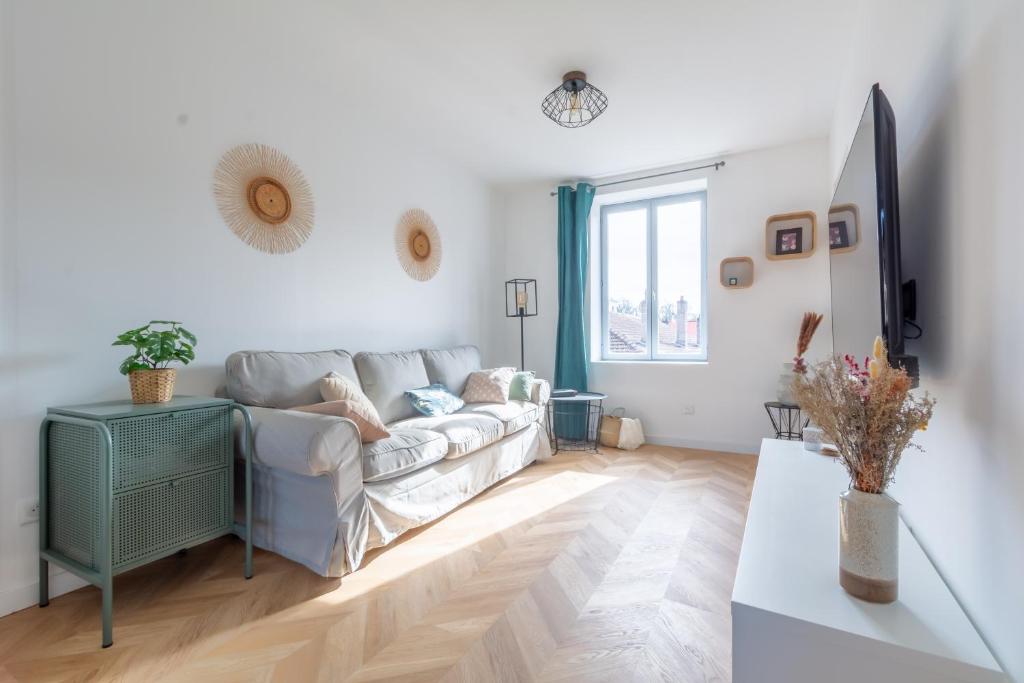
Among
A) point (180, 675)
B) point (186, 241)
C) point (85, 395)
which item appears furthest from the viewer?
Answer: point (186, 241)

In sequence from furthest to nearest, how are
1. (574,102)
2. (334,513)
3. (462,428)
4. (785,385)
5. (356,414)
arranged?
1. (785,385)
2. (574,102)
3. (462,428)
4. (356,414)
5. (334,513)

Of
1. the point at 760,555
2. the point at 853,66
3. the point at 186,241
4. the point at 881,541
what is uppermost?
the point at 853,66

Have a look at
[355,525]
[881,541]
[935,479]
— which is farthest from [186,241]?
[935,479]

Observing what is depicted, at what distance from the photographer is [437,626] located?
1612mm

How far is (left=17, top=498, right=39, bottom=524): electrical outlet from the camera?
172 cm

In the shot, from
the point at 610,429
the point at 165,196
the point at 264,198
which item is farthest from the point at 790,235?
the point at 165,196

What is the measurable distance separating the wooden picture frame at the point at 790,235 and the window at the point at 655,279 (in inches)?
22.3

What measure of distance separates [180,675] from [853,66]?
151 inches

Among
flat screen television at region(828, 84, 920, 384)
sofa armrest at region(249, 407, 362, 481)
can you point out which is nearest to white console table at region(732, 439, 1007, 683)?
flat screen television at region(828, 84, 920, 384)

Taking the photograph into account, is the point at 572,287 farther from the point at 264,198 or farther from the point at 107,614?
the point at 107,614

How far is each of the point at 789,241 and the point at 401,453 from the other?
3417 mm

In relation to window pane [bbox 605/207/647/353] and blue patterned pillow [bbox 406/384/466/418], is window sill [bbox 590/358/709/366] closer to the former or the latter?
window pane [bbox 605/207/647/353]

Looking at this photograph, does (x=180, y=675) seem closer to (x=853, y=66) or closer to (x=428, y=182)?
(x=428, y=182)

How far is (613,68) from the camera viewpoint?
8.93 feet
